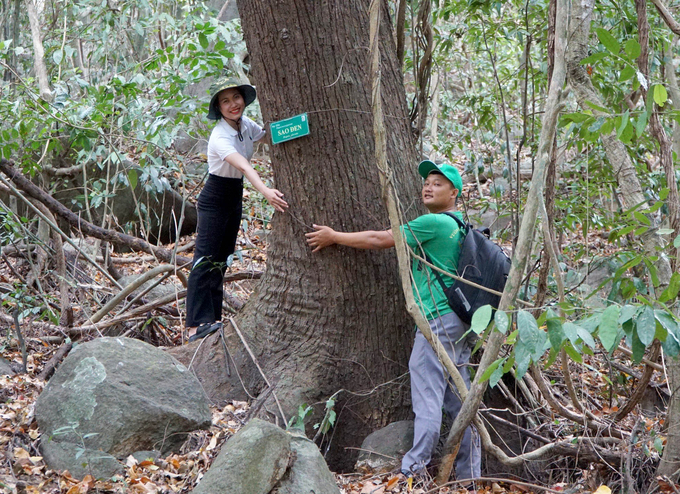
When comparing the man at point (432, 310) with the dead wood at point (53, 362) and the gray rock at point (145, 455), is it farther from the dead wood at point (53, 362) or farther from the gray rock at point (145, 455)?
the dead wood at point (53, 362)

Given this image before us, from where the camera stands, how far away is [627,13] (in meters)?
4.59

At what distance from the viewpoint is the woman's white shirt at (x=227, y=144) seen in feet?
13.8

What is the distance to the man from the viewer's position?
3430mm

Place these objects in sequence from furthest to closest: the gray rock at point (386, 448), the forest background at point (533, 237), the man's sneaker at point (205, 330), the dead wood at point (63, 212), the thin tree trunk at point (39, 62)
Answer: the thin tree trunk at point (39, 62), the dead wood at point (63, 212), the man's sneaker at point (205, 330), the gray rock at point (386, 448), the forest background at point (533, 237)

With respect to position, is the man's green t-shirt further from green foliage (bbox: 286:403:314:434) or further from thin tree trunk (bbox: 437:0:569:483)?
green foliage (bbox: 286:403:314:434)

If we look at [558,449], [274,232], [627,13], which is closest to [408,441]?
[558,449]

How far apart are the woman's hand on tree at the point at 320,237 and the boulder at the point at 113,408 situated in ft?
3.43

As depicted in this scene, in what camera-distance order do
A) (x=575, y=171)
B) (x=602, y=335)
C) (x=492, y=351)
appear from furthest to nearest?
1. (x=575, y=171)
2. (x=492, y=351)
3. (x=602, y=335)

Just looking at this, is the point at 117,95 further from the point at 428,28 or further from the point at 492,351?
the point at 492,351

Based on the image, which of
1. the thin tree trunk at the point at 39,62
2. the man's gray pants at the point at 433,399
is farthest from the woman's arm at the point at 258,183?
the thin tree trunk at the point at 39,62

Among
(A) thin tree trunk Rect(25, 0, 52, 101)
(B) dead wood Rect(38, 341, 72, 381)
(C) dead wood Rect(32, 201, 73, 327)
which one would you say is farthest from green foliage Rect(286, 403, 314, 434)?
(A) thin tree trunk Rect(25, 0, 52, 101)

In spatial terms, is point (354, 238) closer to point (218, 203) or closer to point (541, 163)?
point (541, 163)

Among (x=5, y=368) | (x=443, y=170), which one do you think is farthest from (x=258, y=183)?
(x=5, y=368)

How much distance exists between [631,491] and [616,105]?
2727mm
